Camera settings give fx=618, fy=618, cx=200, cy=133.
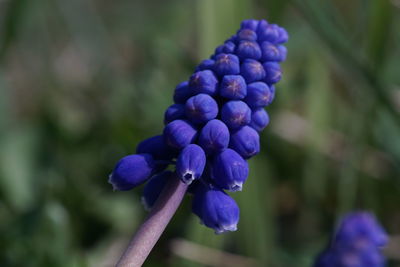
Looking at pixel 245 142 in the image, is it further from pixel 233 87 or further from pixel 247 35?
pixel 247 35

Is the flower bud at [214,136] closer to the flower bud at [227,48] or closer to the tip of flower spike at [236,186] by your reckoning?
the tip of flower spike at [236,186]

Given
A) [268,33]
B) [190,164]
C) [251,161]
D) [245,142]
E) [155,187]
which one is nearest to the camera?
[190,164]

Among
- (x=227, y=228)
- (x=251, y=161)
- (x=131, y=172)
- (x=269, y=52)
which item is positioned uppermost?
(x=269, y=52)

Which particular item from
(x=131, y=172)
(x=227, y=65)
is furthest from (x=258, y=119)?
(x=131, y=172)

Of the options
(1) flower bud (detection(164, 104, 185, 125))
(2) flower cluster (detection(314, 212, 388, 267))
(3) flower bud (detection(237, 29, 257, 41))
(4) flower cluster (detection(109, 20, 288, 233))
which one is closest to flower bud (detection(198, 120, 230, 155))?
(4) flower cluster (detection(109, 20, 288, 233))

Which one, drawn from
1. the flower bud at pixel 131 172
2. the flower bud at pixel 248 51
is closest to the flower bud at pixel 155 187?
the flower bud at pixel 131 172

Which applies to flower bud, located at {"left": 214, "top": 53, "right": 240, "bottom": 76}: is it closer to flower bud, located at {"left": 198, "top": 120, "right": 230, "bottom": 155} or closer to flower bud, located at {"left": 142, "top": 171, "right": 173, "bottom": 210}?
flower bud, located at {"left": 198, "top": 120, "right": 230, "bottom": 155}

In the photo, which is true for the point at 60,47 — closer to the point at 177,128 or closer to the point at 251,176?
the point at 251,176
